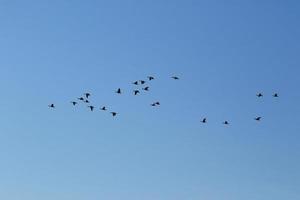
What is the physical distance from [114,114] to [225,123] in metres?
16.5

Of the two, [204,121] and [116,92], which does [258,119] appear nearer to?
[204,121]

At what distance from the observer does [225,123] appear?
138 m

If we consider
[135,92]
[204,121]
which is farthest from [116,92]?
[204,121]

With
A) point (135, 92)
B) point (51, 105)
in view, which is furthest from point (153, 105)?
point (51, 105)

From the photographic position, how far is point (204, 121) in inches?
5512

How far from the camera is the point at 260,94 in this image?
13862cm

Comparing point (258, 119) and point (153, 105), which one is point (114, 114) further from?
point (258, 119)

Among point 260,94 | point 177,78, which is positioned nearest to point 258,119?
point 260,94

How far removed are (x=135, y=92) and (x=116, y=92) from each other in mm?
3044

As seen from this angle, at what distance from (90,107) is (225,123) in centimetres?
2002

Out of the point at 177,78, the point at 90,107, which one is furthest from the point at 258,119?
the point at 90,107

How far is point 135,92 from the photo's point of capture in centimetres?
13562

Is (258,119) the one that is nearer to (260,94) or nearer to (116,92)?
(260,94)

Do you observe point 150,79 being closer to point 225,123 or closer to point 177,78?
point 177,78
